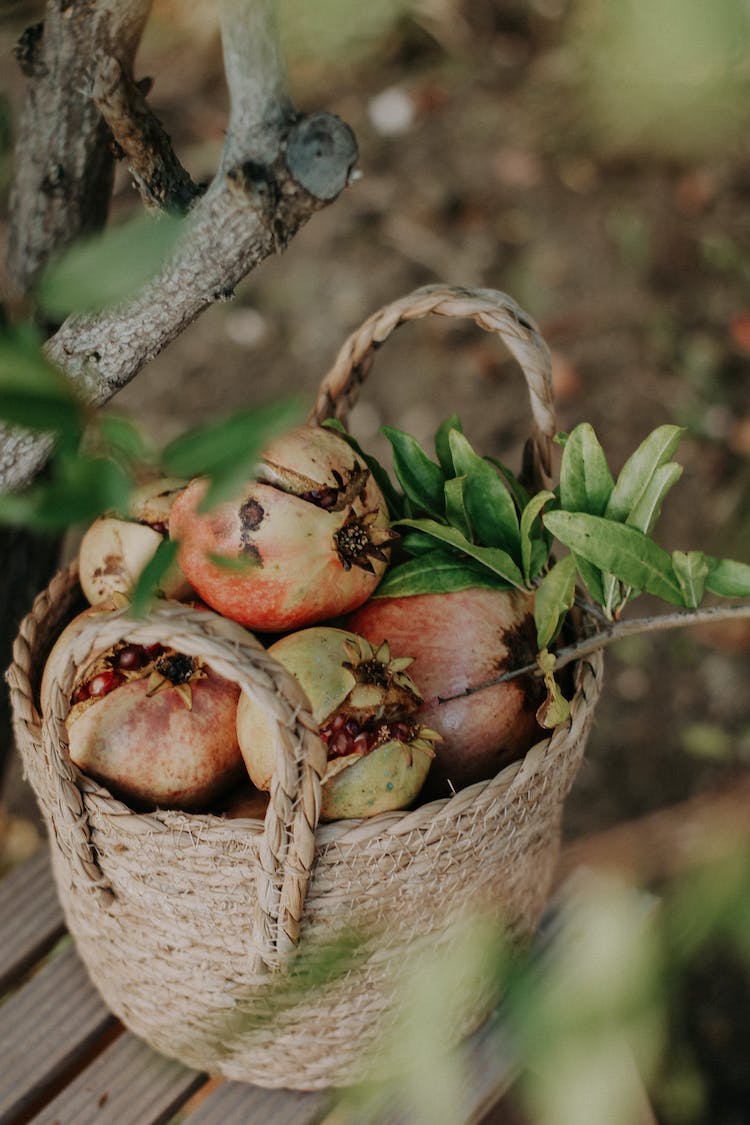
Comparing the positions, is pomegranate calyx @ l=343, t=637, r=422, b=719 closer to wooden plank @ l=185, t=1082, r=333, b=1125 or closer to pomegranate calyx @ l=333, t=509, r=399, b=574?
pomegranate calyx @ l=333, t=509, r=399, b=574

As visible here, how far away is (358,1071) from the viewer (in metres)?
0.95

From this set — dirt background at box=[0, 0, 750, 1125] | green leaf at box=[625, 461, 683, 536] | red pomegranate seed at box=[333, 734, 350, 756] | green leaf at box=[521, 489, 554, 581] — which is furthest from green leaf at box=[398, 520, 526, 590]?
dirt background at box=[0, 0, 750, 1125]

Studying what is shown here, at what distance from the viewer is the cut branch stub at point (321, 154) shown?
0.75 m

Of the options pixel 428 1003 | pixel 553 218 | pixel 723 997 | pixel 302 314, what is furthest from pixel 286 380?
pixel 428 1003

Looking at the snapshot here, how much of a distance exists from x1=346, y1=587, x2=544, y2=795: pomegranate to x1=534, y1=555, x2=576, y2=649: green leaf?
0.23 feet

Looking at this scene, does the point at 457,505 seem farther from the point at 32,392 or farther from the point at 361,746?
the point at 32,392

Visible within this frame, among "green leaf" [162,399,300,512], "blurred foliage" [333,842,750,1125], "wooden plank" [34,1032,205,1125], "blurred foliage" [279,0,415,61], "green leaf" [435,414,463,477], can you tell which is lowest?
"wooden plank" [34,1032,205,1125]

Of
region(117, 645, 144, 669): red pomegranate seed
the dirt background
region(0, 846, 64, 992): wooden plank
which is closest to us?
region(117, 645, 144, 669): red pomegranate seed

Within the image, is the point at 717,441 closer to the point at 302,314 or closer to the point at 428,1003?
the point at 302,314

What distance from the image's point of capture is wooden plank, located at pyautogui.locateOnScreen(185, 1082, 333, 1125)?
3.14ft

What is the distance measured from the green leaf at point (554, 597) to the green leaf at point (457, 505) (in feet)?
0.42

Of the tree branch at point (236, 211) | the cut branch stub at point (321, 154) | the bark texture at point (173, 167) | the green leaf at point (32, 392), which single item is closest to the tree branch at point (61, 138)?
the bark texture at point (173, 167)

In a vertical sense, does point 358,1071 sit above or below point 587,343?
above

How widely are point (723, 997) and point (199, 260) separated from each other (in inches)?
52.8
